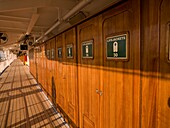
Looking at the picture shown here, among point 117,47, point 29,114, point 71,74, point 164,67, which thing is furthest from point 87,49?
point 29,114

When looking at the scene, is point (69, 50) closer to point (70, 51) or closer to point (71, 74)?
point (70, 51)

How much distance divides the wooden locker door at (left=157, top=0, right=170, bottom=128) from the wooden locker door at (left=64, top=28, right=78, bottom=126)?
4.76ft

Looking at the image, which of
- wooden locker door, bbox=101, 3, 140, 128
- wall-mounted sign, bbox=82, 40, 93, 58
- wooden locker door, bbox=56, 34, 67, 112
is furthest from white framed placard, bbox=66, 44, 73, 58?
wooden locker door, bbox=101, 3, 140, 128

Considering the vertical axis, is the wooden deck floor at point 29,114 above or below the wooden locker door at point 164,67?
below

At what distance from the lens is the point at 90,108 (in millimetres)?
1767

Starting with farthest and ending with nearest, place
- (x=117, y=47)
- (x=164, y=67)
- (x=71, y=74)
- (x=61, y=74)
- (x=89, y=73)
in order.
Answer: (x=61, y=74), (x=71, y=74), (x=89, y=73), (x=117, y=47), (x=164, y=67)

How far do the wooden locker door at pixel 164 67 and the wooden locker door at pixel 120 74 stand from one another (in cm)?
19

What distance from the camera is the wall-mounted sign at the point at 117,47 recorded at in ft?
3.71

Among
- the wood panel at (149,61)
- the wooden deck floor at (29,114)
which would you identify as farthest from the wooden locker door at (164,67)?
the wooden deck floor at (29,114)

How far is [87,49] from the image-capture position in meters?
1.78

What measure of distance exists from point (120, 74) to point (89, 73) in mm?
615

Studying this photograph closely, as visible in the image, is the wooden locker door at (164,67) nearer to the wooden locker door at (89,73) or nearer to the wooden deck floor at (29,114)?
the wooden locker door at (89,73)

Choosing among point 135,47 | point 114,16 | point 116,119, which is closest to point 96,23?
point 114,16

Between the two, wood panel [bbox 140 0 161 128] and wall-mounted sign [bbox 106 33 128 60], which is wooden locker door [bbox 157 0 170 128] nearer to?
wood panel [bbox 140 0 161 128]
